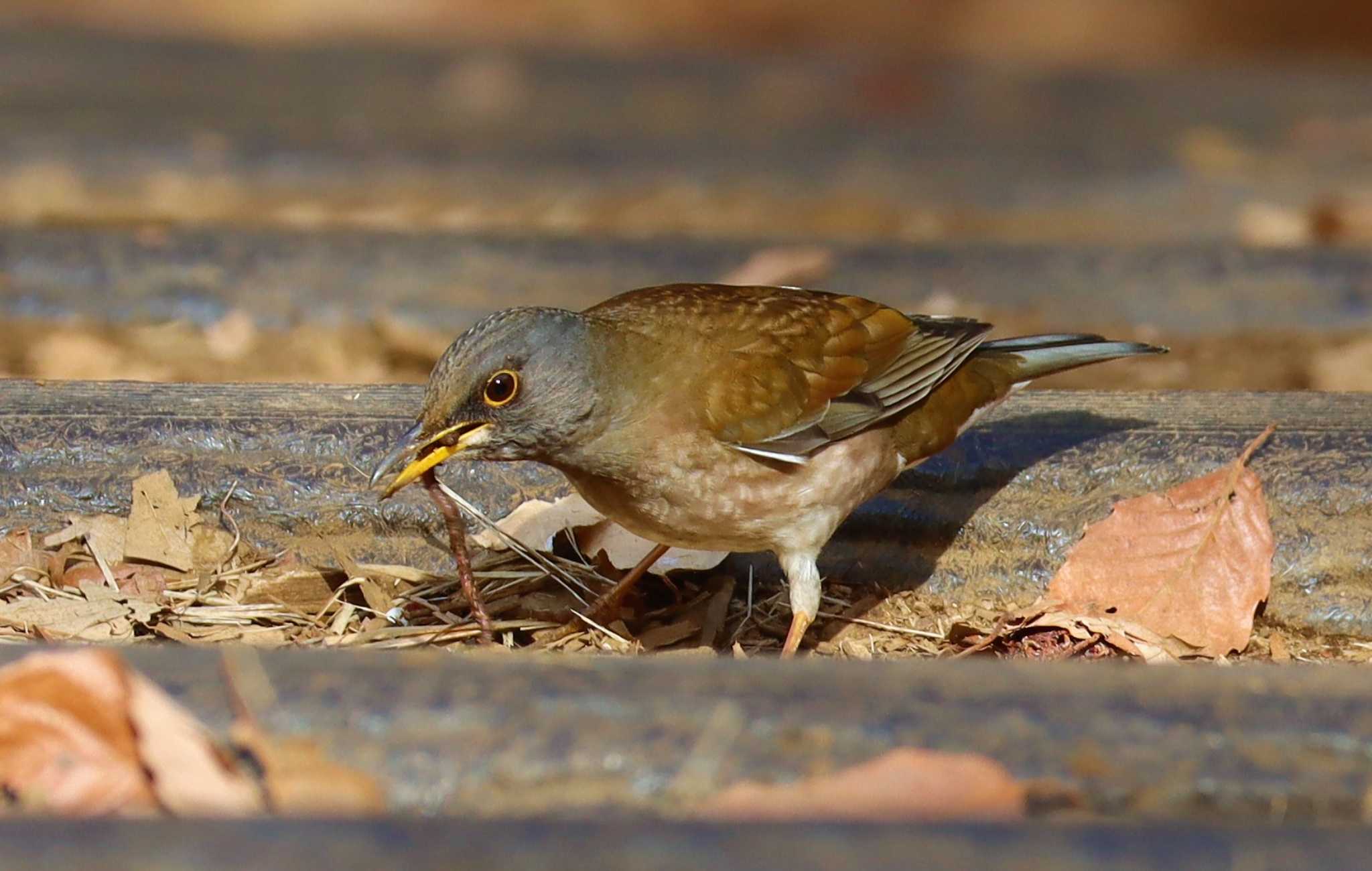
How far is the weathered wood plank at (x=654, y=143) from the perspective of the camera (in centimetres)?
805

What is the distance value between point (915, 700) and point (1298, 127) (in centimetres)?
898

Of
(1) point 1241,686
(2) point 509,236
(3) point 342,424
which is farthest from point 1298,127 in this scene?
(1) point 1241,686

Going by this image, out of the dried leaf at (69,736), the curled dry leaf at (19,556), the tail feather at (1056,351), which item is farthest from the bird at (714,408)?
the dried leaf at (69,736)

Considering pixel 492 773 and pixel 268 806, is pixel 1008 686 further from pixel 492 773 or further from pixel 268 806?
pixel 268 806

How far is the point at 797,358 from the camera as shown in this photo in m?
4.28

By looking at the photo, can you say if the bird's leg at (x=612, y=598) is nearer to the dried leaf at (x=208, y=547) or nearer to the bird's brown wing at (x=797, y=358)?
the bird's brown wing at (x=797, y=358)

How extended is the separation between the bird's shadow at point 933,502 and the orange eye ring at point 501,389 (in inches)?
42.1

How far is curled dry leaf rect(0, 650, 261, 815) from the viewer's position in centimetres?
219

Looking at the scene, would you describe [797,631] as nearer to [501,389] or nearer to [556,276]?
[501,389]

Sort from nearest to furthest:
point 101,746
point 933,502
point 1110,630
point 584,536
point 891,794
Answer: point 891,794 → point 101,746 → point 1110,630 → point 933,502 → point 584,536

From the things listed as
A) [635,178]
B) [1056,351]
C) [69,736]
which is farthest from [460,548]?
[635,178]

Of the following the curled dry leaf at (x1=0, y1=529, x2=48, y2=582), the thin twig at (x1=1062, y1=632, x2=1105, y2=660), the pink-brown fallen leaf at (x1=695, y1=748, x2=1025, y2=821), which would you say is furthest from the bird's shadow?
the pink-brown fallen leaf at (x1=695, y1=748, x2=1025, y2=821)

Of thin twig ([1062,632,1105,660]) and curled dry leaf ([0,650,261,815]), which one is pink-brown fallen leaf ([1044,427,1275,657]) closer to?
thin twig ([1062,632,1105,660])

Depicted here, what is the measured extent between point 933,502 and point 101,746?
8.36ft
